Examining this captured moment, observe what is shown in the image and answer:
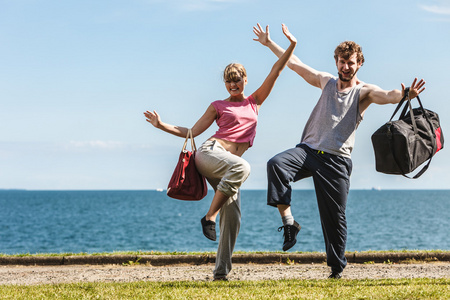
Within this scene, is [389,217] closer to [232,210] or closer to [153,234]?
[153,234]

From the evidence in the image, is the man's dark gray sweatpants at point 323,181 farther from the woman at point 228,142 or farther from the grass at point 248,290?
the grass at point 248,290

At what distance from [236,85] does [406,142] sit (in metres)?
2.14

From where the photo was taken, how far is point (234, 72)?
738cm

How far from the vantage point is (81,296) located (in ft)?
22.0

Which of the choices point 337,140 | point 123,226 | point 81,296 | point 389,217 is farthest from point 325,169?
point 389,217

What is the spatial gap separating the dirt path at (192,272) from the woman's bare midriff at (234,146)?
6.58 ft

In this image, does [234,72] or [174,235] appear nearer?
[234,72]

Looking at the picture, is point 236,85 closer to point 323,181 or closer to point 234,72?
point 234,72

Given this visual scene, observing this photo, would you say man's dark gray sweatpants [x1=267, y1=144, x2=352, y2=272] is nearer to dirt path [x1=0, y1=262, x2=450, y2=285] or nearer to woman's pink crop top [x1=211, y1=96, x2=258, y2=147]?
woman's pink crop top [x1=211, y1=96, x2=258, y2=147]

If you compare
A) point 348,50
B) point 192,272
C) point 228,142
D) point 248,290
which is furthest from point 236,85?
point 192,272

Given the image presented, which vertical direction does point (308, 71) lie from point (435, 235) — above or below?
above

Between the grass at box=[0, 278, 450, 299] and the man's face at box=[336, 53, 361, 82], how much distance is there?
8.05 feet

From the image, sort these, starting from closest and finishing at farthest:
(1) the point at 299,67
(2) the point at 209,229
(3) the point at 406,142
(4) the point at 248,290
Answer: (3) the point at 406,142, (4) the point at 248,290, (2) the point at 209,229, (1) the point at 299,67

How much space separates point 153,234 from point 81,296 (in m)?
61.7
